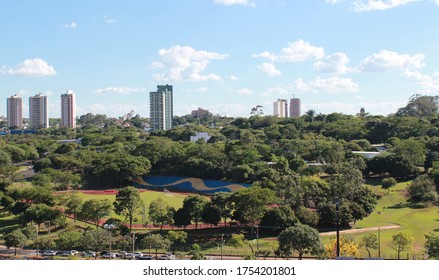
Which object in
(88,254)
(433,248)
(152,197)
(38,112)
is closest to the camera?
(433,248)

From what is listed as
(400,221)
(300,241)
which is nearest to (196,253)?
Result: (300,241)

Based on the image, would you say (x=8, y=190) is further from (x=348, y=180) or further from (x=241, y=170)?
(x=348, y=180)

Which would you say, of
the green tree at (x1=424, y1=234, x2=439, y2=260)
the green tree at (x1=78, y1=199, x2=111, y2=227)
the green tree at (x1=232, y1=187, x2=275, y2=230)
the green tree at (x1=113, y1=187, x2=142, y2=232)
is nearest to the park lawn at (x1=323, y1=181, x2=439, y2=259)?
the green tree at (x1=424, y1=234, x2=439, y2=260)

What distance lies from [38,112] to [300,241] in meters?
93.4

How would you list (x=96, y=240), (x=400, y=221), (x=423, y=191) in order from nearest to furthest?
(x=96, y=240)
(x=400, y=221)
(x=423, y=191)

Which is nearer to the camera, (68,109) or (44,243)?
(44,243)

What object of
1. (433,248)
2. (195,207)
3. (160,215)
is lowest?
(433,248)

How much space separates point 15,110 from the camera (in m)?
103

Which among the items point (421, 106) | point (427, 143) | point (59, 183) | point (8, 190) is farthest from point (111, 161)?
point (421, 106)

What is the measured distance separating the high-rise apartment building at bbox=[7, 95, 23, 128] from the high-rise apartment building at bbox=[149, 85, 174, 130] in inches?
1205

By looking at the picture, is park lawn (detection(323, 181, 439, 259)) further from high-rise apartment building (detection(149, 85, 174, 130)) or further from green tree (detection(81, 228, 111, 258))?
high-rise apartment building (detection(149, 85, 174, 130))

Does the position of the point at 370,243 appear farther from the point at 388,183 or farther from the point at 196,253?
the point at 388,183

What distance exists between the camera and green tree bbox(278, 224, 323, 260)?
53.9 feet

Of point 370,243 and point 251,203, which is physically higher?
point 251,203
